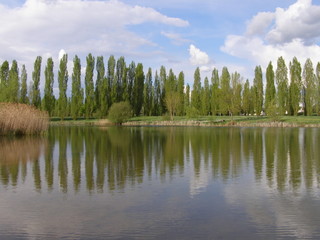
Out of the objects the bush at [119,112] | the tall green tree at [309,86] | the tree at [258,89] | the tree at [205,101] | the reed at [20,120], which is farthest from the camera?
the tree at [205,101]

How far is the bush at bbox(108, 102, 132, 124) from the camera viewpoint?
57.0 m

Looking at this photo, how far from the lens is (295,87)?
61.3 metres

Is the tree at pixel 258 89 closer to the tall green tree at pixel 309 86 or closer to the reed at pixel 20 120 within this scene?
the tall green tree at pixel 309 86

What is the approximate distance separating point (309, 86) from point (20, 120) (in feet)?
170

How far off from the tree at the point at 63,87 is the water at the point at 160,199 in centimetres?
5062

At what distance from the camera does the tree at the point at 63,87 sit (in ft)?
209

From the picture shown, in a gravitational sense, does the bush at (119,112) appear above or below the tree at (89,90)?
below

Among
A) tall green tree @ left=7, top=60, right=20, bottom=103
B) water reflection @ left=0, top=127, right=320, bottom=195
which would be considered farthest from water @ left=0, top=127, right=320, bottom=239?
tall green tree @ left=7, top=60, right=20, bottom=103

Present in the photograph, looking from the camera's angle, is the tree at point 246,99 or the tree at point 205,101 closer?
the tree at point 246,99

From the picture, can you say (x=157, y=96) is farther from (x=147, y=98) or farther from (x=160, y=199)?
(x=160, y=199)

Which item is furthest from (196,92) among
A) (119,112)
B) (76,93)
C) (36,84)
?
(36,84)

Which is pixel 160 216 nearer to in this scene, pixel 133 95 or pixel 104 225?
pixel 104 225

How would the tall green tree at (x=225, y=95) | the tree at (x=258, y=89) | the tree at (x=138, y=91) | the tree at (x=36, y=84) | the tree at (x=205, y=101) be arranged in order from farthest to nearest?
the tree at (x=205, y=101), the tree at (x=138, y=91), the tree at (x=258, y=89), the tree at (x=36, y=84), the tall green tree at (x=225, y=95)

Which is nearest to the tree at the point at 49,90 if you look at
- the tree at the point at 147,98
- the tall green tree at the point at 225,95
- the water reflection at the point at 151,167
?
the tree at the point at 147,98
